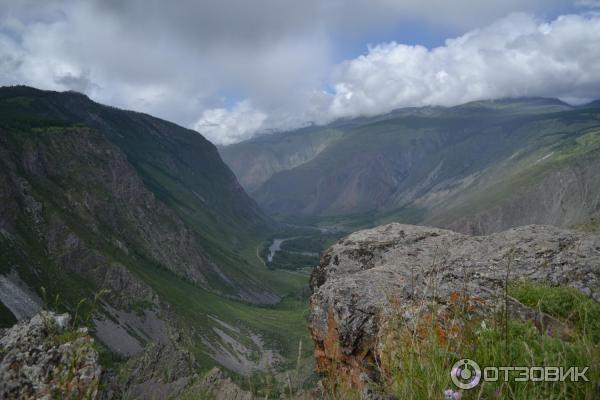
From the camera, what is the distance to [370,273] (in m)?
10.8

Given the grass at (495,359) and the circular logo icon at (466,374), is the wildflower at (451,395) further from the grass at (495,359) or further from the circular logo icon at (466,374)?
the circular logo icon at (466,374)

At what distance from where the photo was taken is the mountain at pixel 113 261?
2275 inches

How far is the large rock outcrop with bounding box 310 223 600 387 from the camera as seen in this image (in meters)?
8.10

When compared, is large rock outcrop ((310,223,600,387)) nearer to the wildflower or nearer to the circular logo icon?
the circular logo icon

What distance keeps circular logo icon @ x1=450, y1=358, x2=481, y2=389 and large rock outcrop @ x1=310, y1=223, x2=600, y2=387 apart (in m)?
2.80

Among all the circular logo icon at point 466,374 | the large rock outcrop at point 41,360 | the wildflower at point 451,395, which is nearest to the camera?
the wildflower at point 451,395

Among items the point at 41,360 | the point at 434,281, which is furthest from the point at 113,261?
the point at 434,281

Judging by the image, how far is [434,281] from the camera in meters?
6.50

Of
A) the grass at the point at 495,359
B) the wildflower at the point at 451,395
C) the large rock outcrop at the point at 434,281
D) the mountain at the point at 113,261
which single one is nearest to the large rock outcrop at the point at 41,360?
the large rock outcrop at the point at 434,281

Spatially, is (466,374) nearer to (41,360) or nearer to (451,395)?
(451,395)

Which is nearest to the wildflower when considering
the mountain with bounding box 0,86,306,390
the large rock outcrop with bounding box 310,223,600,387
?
the large rock outcrop with bounding box 310,223,600,387

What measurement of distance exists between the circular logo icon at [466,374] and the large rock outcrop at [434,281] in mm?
2800

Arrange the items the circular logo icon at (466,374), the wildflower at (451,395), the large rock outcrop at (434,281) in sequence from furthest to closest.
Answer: the large rock outcrop at (434,281), the circular logo icon at (466,374), the wildflower at (451,395)

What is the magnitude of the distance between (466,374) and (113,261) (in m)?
80.0
